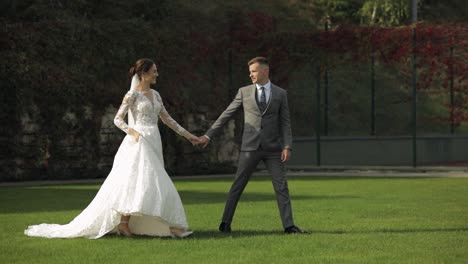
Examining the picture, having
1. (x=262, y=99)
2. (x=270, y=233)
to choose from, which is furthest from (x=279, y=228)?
(x=262, y=99)

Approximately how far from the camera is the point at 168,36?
96.0 feet

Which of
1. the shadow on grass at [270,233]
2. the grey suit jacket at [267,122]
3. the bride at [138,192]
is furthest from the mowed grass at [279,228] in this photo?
the grey suit jacket at [267,122]

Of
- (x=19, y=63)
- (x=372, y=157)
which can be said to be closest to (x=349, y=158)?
(x=372, y=157)

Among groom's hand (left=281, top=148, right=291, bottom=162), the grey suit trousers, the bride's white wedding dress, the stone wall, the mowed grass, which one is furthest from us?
the stone wall

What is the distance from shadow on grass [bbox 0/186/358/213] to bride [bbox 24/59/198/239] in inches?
171

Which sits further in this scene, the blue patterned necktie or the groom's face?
the blue patterned necktie

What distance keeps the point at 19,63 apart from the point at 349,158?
11.8 meters

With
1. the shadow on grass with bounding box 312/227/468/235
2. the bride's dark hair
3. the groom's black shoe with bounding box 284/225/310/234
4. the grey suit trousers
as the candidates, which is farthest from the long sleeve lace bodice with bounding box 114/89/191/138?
the shadow on grass with bounding box 312/227/468/235

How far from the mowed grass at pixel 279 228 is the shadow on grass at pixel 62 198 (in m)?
0.02

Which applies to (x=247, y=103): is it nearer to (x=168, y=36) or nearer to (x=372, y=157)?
(x=168, y=36)

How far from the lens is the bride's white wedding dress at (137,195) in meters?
12.4

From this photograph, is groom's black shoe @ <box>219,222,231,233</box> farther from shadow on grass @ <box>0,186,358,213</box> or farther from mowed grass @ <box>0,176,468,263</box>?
shadow on grass @ <box>0,186,358,213</box>

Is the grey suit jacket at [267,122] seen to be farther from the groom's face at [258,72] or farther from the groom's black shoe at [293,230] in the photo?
the groom's black shoe at [293,230]

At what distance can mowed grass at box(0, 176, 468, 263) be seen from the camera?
1083 centimetres
